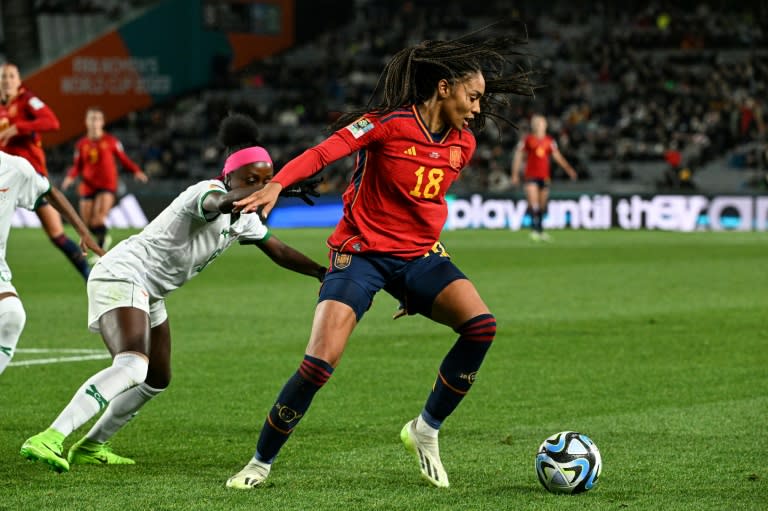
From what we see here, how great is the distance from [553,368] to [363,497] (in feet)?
14.6

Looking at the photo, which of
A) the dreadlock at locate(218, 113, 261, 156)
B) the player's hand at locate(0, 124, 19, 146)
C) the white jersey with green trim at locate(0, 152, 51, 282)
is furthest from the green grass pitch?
the player's hand at locate(0, 124, 19, 146)

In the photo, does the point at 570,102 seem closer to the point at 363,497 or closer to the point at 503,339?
the point at 503,339

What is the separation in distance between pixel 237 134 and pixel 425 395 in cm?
324

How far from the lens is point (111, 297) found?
19.8 ft

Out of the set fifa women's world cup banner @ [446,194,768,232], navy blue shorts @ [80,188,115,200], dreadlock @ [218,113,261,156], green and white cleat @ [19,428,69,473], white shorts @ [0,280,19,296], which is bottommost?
fifa women's world cup banner @ [446,194,768,232]

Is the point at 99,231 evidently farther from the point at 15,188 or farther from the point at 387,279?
the point at 387,279

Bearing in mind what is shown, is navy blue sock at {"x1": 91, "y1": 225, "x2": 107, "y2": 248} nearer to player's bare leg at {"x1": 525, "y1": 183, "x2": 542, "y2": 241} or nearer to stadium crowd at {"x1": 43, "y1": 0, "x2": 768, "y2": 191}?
player's bare leg at {"x1": 525, "y1": 183, "x2": 542, "y2": 241}

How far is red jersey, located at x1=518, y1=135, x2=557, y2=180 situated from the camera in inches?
1011

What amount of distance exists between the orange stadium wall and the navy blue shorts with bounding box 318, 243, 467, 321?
1550 inches

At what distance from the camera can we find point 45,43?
44.0m

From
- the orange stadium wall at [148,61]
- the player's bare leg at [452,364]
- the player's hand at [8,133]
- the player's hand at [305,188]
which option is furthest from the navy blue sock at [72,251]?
the orange stadium wall at [148,61]

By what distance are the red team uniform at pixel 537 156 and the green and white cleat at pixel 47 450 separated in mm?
20617

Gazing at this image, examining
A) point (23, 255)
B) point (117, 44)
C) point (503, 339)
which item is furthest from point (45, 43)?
point (503, 339)

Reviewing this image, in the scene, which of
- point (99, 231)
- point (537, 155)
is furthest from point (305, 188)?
point (537, 155)
